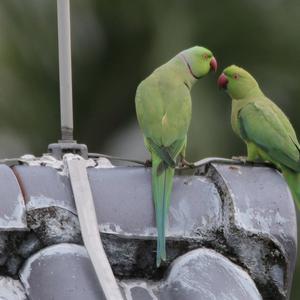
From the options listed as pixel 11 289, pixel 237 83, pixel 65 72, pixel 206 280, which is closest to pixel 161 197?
pixel 206 280

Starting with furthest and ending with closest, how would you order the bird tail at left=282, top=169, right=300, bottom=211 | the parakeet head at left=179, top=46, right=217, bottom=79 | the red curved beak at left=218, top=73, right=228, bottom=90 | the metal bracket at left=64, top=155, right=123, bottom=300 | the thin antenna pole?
the red curved beak at left=218, top=73, right=228, bottom=90
the parakeet head at left=179, top=46, right=217, bottom=79
the bird tail at left=282, top=169, right=300, bottom=211
the thin antenna pole
the metal bracket at left=64, top=155, right=123, bottom=300

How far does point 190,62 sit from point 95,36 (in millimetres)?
5114

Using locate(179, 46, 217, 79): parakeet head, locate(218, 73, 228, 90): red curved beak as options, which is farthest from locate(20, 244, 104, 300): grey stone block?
locate(218, 73, 228, 90): red curved beak

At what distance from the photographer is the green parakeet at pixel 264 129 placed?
3.53 m

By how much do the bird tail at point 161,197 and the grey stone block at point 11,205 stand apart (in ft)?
1.09

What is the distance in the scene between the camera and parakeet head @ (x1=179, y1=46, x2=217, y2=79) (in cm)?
369

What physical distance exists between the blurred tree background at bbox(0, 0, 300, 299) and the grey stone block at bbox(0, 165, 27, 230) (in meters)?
5.74

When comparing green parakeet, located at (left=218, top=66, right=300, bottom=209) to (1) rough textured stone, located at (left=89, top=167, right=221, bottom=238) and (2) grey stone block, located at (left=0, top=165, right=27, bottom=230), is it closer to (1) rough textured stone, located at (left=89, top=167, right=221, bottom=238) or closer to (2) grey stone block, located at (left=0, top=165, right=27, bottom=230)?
(1) rough textured stone, located at (left=89, top=167, right=221, bottom=238)

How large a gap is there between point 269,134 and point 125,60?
17.2 ft

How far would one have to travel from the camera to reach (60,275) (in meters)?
2.19

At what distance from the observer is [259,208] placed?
2383mm

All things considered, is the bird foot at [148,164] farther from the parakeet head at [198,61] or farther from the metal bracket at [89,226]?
the parakeet head at [198,61]

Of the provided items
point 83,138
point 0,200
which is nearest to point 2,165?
point 0,200

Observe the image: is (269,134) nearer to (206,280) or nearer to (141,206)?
(141,206)
